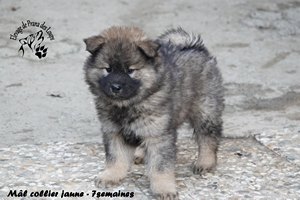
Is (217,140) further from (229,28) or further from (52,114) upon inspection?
(229,28)

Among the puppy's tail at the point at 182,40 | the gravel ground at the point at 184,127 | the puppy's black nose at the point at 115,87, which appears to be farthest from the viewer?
the puppy's tail at the point at 182,40

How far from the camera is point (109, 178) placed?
4.86m

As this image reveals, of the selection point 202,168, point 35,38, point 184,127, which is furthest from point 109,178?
point 35,38

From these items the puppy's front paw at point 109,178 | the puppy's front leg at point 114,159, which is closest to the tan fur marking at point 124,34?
the puppy's front leg at point 114,159

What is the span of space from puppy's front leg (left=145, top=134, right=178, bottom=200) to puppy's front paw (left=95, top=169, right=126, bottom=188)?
0.26 meters

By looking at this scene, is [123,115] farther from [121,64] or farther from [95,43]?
[95,43]

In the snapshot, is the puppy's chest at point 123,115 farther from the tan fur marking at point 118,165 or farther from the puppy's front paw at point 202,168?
the puppy's front paw at point 202,168

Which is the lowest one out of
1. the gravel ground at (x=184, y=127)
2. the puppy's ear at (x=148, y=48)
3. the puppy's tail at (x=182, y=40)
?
the gravel ground at (x=184, y=127)

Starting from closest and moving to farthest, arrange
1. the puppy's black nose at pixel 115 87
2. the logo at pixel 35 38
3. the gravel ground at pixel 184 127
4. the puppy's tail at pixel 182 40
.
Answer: the puppy's black nose at pixel 115 87, the gravel ground at pixel 184 127, the puppy's tail at pixel 182 40, the logo at pixel 35 38

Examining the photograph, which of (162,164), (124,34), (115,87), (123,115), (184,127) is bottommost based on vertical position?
(184,127)

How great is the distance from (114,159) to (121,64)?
2.32ft

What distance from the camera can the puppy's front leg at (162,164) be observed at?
4.65 metres

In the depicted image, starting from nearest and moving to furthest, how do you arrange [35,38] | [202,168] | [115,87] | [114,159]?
[115,87] → [114,159] → [202,168] → [35,38]

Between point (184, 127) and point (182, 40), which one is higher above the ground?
point (182, 40)
